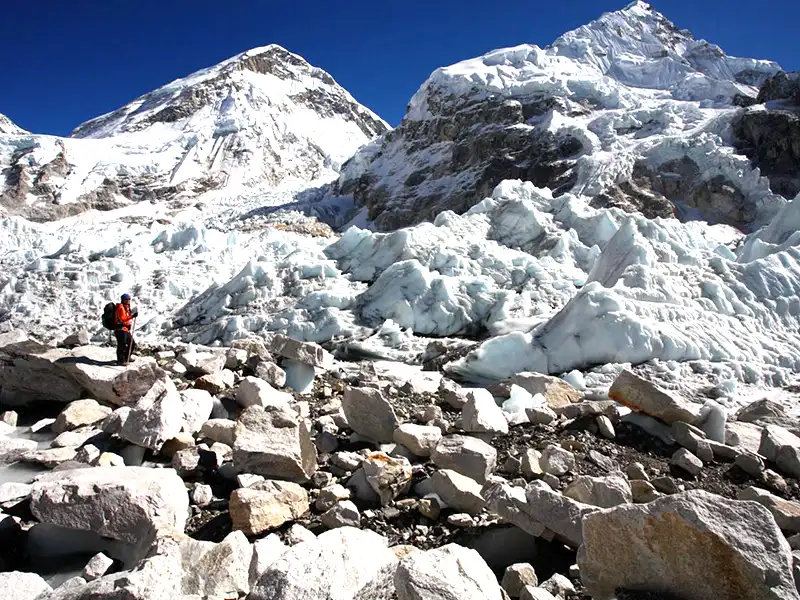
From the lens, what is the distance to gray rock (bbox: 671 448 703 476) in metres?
3.81

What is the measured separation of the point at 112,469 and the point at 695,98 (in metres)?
68.9

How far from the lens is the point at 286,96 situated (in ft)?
315

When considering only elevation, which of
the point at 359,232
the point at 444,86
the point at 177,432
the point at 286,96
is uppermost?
the point at 286,96

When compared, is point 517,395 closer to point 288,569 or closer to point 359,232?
point 288,569

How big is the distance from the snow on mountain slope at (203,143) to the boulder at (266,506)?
68.8 m

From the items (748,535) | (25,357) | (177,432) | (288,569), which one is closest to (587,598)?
(748,535)

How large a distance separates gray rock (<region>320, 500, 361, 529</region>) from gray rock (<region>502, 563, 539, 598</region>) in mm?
880

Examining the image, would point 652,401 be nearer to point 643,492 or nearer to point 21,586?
point 643,492

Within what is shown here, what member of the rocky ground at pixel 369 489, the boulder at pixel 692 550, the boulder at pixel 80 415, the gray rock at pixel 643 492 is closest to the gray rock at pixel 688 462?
the rocky ground at pixel 369 489

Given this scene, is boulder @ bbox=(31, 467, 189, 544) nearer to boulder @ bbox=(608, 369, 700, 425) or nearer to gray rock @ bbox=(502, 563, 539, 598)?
gray rock @ bbox=(502, 563, 539, 598)

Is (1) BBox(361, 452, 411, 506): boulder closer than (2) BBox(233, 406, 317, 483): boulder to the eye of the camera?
Yes

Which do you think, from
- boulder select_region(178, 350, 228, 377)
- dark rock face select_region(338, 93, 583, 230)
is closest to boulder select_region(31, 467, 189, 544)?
boulder select_region(178, 350, 228, 377)

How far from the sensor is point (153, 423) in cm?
353

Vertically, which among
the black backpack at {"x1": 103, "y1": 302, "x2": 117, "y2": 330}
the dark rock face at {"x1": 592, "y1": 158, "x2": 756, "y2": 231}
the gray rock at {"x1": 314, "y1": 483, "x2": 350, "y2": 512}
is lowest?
the gray rock at {"x1": 314, "y1": 483, "x2": 350, "y2": 512}
